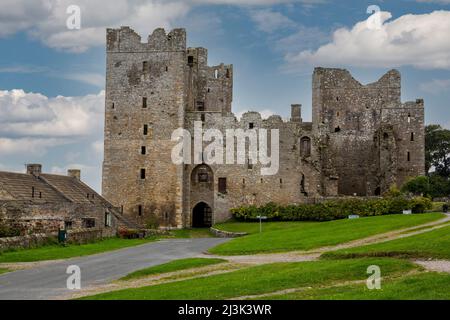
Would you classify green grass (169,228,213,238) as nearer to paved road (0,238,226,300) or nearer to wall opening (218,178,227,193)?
wall opening (218,178,227,193)

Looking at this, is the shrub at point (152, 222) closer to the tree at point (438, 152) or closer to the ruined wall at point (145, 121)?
the ruined wall at point (145, 121)

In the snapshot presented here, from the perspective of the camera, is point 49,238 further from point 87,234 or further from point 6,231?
point 87,234

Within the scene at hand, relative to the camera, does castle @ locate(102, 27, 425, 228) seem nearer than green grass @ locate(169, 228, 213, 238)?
No

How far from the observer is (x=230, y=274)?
2716 cm

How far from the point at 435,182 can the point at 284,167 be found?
24938mm

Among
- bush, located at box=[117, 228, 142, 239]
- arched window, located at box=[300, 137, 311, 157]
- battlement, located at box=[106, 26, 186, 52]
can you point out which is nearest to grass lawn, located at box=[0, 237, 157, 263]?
bush, located at box=[117, 228, 142, 239]

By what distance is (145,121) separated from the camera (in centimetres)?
6750

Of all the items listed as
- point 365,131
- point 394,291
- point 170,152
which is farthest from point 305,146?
point 394,291

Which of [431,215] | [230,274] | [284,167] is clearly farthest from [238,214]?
[230,274]

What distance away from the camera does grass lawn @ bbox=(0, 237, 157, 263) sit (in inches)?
1403

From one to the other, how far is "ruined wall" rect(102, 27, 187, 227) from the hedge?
260 inches

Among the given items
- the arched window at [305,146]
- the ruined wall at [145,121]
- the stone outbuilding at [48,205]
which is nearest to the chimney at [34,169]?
the stone outbuilding at [48,205]
